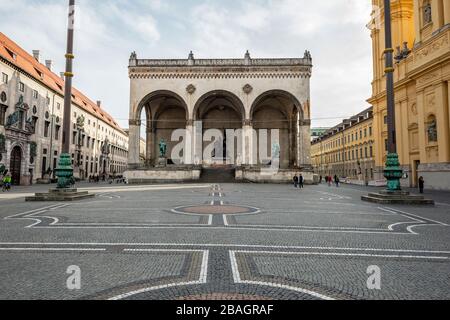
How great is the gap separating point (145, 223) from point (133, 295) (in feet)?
16.3

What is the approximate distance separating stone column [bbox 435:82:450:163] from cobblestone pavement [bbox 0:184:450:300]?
59.9 ft

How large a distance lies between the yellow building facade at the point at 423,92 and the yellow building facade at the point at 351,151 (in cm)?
1040

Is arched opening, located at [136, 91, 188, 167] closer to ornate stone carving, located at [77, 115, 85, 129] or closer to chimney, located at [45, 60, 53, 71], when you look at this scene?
ornate stone carving, located at [77, 115, 85, 129]

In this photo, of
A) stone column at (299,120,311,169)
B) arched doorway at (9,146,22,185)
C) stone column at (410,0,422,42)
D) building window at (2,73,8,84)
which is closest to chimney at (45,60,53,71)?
building window at (2,73,8,84)

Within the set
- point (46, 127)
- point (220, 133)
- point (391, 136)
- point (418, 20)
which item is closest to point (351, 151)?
point (220, 133)

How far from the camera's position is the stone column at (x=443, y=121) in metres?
23.0

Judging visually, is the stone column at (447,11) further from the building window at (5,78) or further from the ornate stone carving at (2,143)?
the ornate stone carving at (2,143)

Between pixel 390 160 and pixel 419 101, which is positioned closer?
pixel 390 160

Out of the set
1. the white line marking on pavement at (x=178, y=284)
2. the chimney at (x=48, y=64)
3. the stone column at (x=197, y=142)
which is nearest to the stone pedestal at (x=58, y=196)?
the white line marking on pavement at (x=178, y=284)

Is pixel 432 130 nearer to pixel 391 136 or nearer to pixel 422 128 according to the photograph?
pixel 422 128

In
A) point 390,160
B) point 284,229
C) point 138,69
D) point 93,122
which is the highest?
point 138,69

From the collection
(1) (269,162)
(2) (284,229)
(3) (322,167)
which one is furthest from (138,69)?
(3) (322,167)

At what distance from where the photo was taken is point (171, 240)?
243 inches
